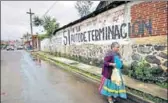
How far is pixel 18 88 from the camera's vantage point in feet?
28.1

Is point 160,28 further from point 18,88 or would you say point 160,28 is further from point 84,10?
point 84,10

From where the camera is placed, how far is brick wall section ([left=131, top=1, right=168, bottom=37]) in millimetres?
7810

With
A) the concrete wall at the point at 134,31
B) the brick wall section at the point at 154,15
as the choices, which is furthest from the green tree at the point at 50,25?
the brick wall section at the point at 154,15

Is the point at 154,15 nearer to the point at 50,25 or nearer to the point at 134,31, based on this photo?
the point at 134,31

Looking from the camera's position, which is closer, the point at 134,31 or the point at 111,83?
the point at 111,83

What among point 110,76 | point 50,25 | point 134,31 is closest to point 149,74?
point 134,31

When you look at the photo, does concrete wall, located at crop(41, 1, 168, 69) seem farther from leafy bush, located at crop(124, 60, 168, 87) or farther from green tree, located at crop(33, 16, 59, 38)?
green tree, located at crop(33, 16, 59, 38)

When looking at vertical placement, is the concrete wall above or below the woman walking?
above

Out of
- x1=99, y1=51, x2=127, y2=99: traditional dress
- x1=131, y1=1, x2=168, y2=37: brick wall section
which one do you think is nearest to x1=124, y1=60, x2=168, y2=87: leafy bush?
x1=131, y1=1, x2=168, y2=37: brick wall section

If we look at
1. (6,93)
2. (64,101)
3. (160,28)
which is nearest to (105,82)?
(64,101)

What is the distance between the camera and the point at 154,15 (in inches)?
324

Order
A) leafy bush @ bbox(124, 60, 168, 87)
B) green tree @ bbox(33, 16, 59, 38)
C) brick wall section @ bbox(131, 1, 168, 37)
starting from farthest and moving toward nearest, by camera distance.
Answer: green tree @ bbox(33, 16, 59, 38) → brick wall section @ bbox(131, 1, 168, 37) → leafy bush @ bbox(124, 60, 168, 87)

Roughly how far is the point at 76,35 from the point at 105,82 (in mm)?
12044

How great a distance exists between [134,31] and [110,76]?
3497 mm
